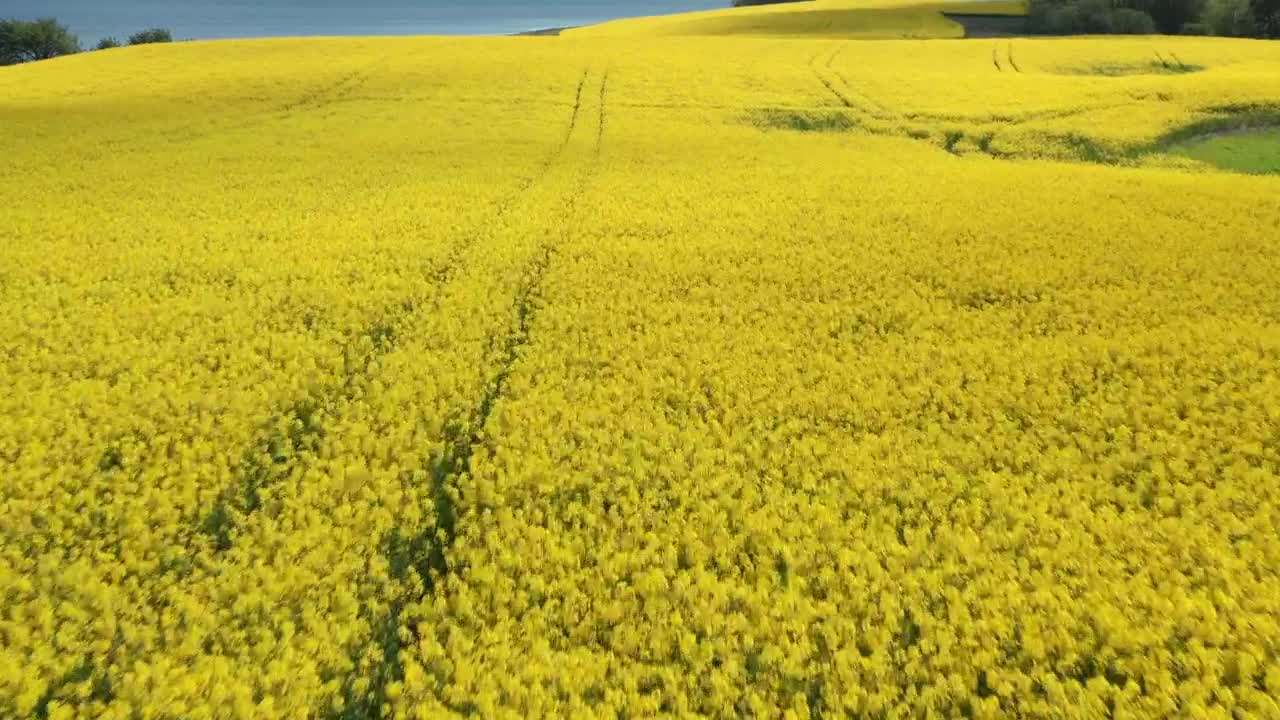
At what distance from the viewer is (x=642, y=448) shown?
8.02m

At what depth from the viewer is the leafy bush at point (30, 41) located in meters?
79.6

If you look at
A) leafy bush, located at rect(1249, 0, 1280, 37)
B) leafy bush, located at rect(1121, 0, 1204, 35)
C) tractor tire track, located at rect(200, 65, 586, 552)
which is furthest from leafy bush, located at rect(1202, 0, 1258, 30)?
tractor tire track, located at rect(200, 65, 586, 552)

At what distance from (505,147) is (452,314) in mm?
14279

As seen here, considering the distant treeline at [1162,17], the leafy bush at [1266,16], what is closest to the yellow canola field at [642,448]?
the distant treeline at [1162,17]


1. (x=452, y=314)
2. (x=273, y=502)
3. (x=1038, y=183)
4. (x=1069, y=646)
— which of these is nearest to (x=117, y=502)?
(x=273, y=502)

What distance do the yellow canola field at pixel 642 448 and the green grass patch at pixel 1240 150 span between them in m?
5.96

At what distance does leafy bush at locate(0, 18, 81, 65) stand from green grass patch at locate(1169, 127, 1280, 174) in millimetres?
108222

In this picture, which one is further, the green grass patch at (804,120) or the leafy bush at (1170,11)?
the leafy bush at (1170,11)

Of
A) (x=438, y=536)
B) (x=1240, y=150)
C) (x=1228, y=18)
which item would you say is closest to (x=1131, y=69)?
(x=1240, y=150)

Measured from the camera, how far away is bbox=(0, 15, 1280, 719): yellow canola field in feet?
17.7

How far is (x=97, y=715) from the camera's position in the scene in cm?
507

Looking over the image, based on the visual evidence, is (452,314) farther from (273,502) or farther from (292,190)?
(292,190)

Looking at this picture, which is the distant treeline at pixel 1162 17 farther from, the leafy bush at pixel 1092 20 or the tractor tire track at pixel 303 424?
the tractor tire track at pixel 303 424

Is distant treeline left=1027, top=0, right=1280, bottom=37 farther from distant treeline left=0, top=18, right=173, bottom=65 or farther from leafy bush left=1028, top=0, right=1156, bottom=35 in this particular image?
distant treeline left=0, top=18, right=173, bottom=65
